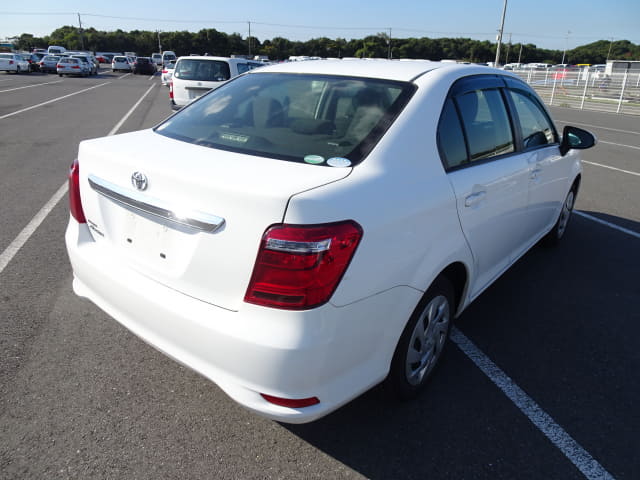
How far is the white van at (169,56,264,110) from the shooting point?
1363cm

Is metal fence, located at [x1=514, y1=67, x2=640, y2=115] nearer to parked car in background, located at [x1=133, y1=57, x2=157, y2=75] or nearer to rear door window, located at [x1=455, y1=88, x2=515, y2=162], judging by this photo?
rear door window, located at [x1=455, y1=88, x2=515, y2=162]

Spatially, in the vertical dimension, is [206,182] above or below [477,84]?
below

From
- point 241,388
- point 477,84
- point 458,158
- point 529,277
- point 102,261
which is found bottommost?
point 529,277

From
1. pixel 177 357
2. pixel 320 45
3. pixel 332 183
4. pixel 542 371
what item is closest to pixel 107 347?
pixel 177 357

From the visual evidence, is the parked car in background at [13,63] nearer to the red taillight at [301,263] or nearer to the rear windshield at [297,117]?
the rear windshield at [297,117]

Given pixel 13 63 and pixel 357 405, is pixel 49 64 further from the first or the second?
pixel 357 405

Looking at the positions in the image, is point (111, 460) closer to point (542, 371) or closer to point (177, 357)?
point (177, 357)

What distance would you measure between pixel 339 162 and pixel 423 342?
109cm

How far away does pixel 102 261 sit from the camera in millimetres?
2512

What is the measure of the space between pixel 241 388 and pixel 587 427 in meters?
1.87

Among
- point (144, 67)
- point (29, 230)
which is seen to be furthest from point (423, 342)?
point (144, 67)

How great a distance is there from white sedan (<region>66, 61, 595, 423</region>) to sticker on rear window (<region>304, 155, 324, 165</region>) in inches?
0.9

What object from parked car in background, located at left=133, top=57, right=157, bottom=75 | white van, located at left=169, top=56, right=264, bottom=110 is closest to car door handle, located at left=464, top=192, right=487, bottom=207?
white van, located at left=169, top=56, right=264, bottom=110

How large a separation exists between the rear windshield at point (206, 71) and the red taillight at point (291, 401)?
12972mm
